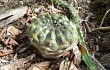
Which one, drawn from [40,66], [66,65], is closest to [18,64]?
[40,66]

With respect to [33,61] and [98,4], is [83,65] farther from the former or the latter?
[98,4]

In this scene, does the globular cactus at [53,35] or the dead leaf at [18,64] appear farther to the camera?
the dead leaf at [18,64]

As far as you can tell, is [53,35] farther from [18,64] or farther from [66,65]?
[18,64]

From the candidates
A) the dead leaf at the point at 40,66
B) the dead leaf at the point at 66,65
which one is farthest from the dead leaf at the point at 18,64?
the dead leaf at the point at 66,65

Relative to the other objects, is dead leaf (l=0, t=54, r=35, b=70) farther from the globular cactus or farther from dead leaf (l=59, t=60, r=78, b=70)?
dead leaf (l=59, t=60, r=78, b=70)

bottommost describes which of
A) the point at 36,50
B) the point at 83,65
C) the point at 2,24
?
the point at 83,65

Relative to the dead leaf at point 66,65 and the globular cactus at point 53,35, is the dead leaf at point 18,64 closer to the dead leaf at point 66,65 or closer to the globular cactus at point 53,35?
the globular cactus at point 53,35

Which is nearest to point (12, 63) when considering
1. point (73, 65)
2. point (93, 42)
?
point (73, 65)

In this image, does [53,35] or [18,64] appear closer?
[53,35]
